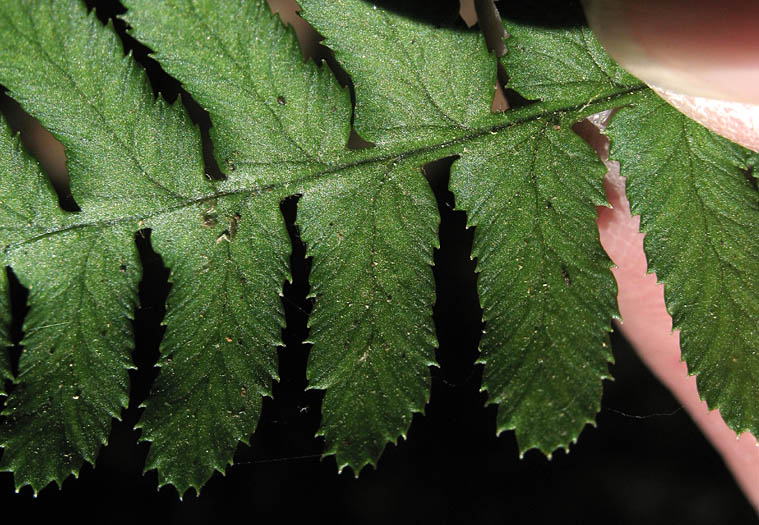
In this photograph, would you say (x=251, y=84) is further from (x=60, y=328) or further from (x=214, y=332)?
(x=60, y=328)

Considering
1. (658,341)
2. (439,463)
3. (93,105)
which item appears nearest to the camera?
(93,105)

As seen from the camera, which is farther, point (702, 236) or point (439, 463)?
point (439, 463)

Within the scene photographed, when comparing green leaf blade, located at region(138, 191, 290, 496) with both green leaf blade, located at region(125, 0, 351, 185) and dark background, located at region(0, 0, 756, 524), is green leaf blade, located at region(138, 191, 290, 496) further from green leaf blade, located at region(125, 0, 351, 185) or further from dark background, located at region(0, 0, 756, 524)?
dark background, located at region(0, 0, 756, 524)

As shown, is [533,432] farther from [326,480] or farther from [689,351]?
[326,480]

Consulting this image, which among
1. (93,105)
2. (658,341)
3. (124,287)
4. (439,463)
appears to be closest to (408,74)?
(93,105)

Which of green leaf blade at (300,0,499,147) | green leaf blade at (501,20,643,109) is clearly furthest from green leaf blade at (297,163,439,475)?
green leaf blade at (501,20,643,109)

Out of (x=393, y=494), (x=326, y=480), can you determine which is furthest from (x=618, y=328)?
(x=326, y=480)

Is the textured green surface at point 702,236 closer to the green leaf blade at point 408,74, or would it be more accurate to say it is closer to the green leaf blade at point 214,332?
the green leaf blade at point 408,74

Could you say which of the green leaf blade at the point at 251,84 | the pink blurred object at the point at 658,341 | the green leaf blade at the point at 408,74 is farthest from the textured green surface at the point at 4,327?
the pink blurred object at the point at 658,341
